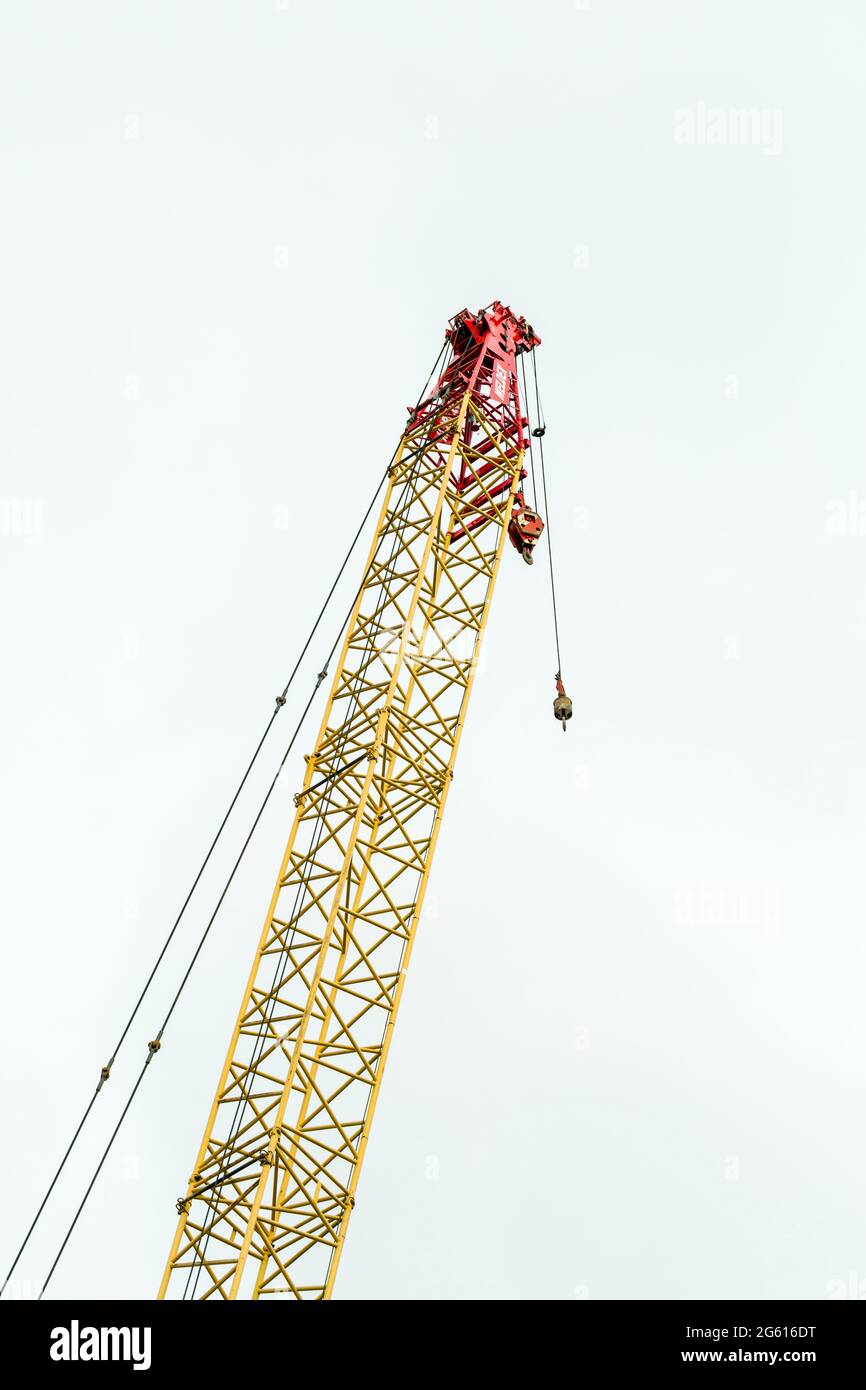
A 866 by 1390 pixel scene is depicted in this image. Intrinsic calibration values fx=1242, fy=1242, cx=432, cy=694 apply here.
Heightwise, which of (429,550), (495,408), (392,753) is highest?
(495,408)

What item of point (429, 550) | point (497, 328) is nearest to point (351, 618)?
point (429, 550)

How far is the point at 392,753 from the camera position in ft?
74.9
